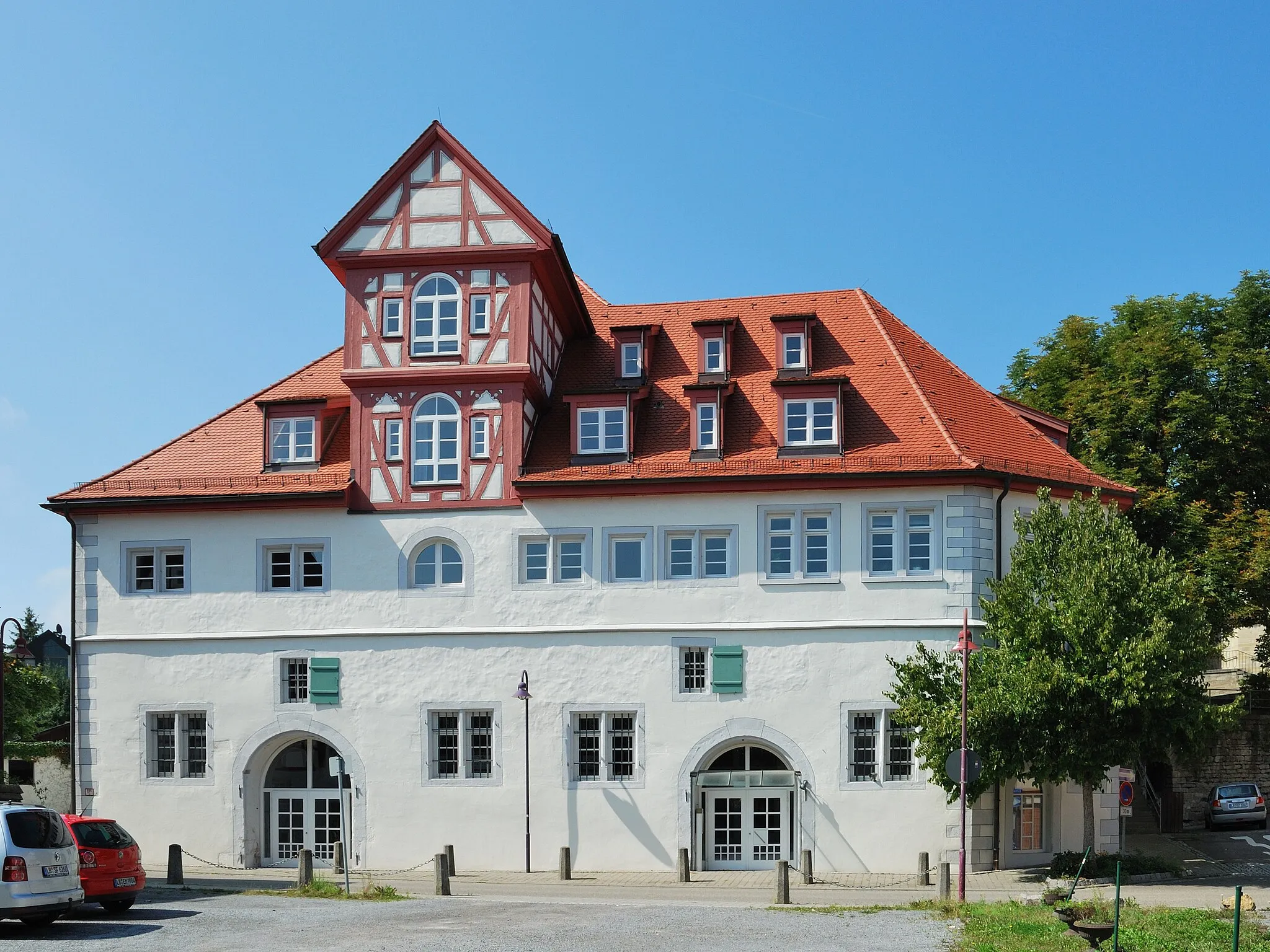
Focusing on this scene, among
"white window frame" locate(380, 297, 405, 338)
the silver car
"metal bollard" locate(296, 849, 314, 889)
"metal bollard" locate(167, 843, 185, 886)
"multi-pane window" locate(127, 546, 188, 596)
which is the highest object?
"white window frame" locate(380, 297, 405, 338)

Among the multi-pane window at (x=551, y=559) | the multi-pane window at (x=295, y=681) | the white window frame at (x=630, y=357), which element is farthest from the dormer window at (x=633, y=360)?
the multi-pane window at (x=295, y=681)

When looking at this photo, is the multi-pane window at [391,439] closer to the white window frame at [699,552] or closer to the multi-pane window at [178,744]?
the white window frame at [699,552]

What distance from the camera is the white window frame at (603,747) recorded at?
3128cm

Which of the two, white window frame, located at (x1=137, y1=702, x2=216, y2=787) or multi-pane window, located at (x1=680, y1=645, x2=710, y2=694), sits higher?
multi-pane window, located at (x1=680, y1=645, x2=710, y2=694)

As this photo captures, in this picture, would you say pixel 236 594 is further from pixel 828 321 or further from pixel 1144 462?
pixel 1144 462

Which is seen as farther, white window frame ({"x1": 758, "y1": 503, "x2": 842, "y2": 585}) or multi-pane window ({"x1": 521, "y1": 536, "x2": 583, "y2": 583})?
multi-pane window ({"x1": 521, "y1": 536, "x2": 583, "y2": 583})

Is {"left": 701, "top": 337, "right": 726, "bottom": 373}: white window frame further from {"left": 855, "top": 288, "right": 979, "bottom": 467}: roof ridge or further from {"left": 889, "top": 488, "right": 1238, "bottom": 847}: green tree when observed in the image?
{"left": 889, "top": 488, "right": 1238, "bottom": 847}: green tree

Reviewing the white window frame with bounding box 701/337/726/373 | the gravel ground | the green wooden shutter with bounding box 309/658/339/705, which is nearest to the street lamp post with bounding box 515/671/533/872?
the green wooden shutter with bounding box 309/658/339/705

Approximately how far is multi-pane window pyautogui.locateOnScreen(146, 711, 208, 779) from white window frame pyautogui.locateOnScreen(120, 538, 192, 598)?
8.57 ft

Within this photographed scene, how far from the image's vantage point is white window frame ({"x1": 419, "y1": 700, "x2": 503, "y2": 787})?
1248 inches

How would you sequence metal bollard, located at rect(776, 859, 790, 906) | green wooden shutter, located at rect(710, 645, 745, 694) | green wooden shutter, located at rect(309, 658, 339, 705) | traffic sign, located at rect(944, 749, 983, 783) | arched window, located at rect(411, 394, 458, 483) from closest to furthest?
metal bollard, located at rect(776, 859, 790, 906), traffic sign, located at rect(944, 749, 983, 783), green wooden shutter, located at rect(710, 645, 745, 694), green wooden shutter, located at rect(309, 658, 339, 705), arched window, located at rect(411, 394, 458, 483)

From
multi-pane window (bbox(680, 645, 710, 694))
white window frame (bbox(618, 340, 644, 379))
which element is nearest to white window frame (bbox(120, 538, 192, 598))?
white window frame (bbox(618, 340, 644, 379))

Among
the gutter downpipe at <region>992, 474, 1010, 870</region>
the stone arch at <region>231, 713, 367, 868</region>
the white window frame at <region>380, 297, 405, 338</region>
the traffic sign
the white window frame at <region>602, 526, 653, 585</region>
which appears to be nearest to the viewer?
the traffic sign

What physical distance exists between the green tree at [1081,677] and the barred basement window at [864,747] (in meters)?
1.88
